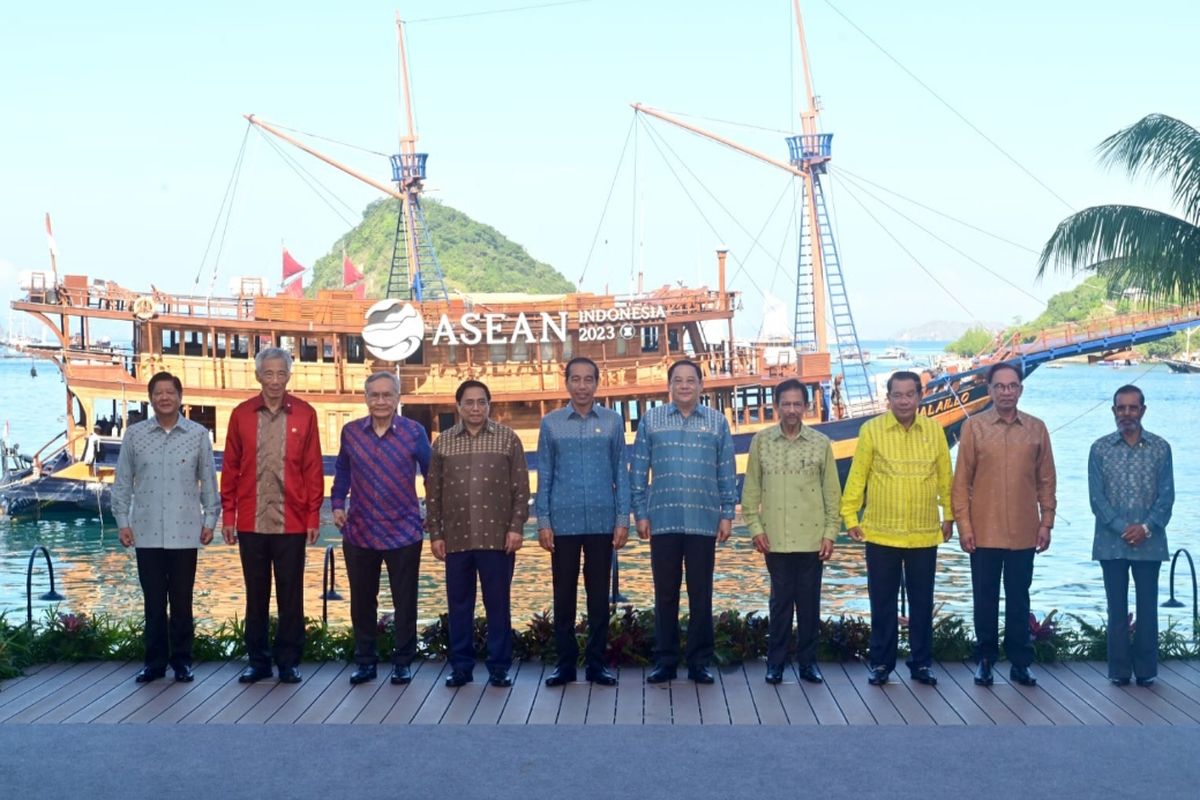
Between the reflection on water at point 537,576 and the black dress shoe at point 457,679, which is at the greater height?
the black dress shoe at point 457,679

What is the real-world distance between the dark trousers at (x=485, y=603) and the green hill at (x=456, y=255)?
8520 centimetres

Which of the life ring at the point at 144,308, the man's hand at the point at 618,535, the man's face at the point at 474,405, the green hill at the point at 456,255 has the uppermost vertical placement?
the green hill at the point at 456,255

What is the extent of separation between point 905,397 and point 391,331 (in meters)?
19.2

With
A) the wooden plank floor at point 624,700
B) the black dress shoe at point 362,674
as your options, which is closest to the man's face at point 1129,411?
the wooden plank floor at point 624,700

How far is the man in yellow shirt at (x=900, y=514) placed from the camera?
19.9 feet

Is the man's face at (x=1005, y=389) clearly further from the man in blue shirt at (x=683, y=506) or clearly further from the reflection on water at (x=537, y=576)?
the reflection on water at (x=537, y=576)

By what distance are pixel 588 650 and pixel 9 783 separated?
2440mm

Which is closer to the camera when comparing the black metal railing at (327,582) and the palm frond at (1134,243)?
the black metal railing at (327,582)

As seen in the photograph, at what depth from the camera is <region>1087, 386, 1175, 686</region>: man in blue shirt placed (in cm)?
609

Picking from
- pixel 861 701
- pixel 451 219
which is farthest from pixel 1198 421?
pixel 861 701

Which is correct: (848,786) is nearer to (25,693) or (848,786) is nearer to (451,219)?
(25,693)

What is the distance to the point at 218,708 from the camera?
18.9 ft

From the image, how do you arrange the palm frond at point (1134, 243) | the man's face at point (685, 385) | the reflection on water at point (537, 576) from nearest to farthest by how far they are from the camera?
the man's face at point (685, 385)
the palm frond at point (1134, 243)
the reflection on water at point (537, 576)

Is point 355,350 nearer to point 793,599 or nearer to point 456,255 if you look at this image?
point 793,599
